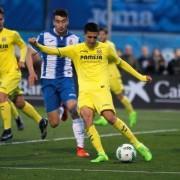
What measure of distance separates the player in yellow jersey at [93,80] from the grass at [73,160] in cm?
37

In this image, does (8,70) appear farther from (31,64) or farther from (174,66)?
(174,66)

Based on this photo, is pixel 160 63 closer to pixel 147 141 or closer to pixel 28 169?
pixel 147 141

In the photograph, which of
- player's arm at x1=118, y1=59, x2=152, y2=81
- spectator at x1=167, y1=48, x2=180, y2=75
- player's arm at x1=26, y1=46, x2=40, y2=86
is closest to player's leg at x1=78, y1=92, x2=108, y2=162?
player's arm at x1=118, y1=59, x2=152, y2=81

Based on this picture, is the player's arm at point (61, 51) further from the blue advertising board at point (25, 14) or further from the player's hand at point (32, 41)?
the blue advertising board at point (25, 14)

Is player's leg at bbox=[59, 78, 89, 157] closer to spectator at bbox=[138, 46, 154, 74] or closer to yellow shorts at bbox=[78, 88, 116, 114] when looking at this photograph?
yellow shorts at bbox=[78, 88, 116, 114]

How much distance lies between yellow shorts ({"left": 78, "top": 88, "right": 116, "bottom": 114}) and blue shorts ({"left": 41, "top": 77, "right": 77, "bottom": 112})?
3.94 ft

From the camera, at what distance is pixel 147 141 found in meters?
16.2

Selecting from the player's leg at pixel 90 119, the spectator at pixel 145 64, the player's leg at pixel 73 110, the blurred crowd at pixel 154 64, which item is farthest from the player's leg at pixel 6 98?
the spectator at pixel 145 64

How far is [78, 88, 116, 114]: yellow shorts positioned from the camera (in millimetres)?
13008

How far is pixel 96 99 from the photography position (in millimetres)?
13070

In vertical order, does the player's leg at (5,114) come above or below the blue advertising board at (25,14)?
below

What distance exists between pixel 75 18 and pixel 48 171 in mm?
21082

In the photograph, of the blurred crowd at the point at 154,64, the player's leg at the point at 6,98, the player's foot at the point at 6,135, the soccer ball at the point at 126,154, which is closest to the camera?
the soccer ball at the point at 126,154

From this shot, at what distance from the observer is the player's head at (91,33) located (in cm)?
1291
